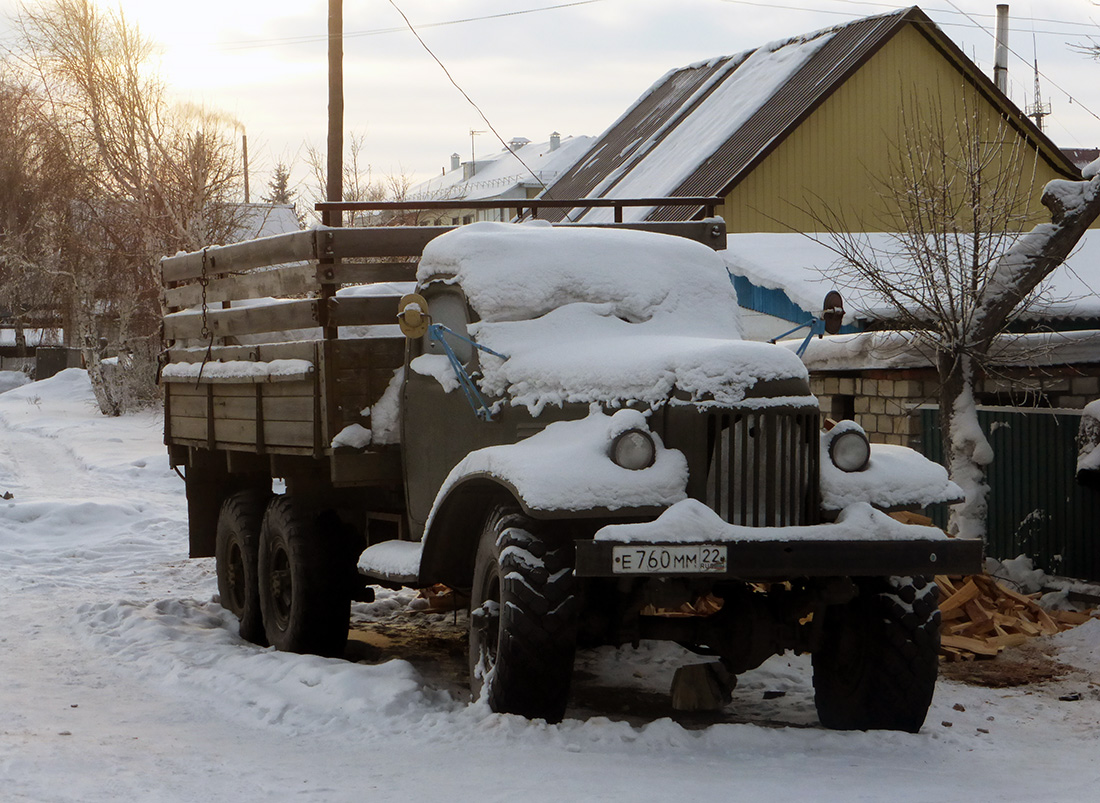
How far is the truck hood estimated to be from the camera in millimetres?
5551

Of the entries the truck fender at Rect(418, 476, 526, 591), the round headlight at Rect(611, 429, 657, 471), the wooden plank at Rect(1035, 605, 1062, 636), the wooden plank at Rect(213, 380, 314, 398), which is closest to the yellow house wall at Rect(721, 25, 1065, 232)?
the wooden plank at Rect(1035, 605, 1062, 636)

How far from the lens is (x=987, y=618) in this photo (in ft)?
27.7

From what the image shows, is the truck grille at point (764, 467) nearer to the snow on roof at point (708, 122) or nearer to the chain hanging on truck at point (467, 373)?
the chain hanging on truck at point (467, 373)

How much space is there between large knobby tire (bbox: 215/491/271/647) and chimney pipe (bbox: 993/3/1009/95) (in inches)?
909

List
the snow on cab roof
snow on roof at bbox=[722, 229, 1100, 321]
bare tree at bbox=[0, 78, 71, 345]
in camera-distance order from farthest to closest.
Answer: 1. bare tree at bbox=[0, 78, 71, 345]
2. snow on roof at bbox=[722, 229, 1100, 321]
3. the snow on cab roof

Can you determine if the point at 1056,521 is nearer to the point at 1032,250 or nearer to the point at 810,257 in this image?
the point at 1032,250

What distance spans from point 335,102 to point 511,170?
128 feet

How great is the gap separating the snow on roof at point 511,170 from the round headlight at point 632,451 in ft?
148

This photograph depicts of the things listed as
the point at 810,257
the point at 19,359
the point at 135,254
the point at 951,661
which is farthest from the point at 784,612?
the point at 19,359

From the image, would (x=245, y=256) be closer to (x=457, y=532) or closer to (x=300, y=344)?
(x=300, y=344)

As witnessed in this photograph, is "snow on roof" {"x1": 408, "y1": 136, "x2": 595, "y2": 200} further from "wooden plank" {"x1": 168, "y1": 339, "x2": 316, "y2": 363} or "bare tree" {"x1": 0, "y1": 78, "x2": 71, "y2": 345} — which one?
"wooden plank" {"x1": 168, "y1": 339, "x2": 316, "y2": 363}

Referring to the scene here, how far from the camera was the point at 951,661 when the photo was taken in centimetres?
789

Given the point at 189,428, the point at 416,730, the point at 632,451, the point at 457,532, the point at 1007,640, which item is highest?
the point at 632,451

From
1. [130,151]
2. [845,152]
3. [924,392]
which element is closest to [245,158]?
[130,151]
